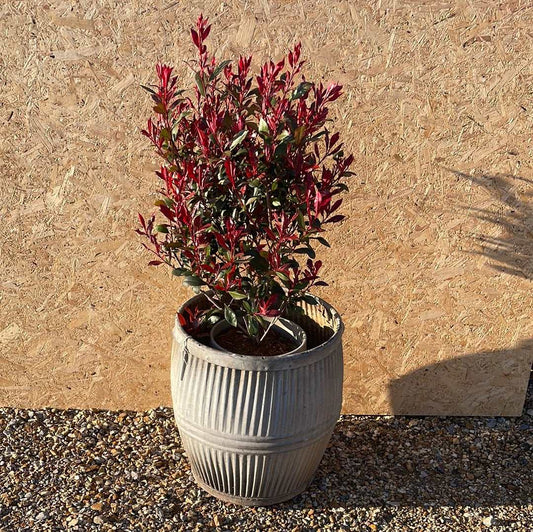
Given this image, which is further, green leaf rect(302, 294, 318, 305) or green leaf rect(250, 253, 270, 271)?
green leaf rect(302, 294, 318, 305)

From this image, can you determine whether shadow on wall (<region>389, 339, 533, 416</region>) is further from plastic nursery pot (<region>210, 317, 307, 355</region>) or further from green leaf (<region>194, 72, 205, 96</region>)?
green leaf (<region>194, 72, 205, 96</region>)

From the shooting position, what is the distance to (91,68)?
9.89 feet

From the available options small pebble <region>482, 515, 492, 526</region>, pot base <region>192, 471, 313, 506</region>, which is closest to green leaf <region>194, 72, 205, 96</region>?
pot base <region>192, 471, 313, 506</region>

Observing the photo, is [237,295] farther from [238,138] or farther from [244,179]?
[238,138]

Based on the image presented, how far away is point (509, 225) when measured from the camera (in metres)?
3.26

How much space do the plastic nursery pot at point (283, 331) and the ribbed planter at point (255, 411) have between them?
10 cm

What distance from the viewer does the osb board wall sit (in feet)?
9.76

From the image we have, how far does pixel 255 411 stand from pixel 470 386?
1271 mm

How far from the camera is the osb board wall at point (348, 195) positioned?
9.76 ft

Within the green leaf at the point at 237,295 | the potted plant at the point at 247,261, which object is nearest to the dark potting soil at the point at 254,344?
the potted plant at the point at 247,261

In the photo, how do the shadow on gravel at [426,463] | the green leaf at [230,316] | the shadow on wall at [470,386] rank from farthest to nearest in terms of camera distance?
the shadow on wall at [470,386] < the shadow on gravel at [426,463] < the green leaf at [230,316]

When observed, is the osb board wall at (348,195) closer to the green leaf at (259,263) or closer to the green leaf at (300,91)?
the green leaf at (300,91)

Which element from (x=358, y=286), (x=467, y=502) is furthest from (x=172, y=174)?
(x=467, y=502)

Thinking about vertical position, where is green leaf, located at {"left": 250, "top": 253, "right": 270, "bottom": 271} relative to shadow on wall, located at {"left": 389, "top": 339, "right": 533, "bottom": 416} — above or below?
above
